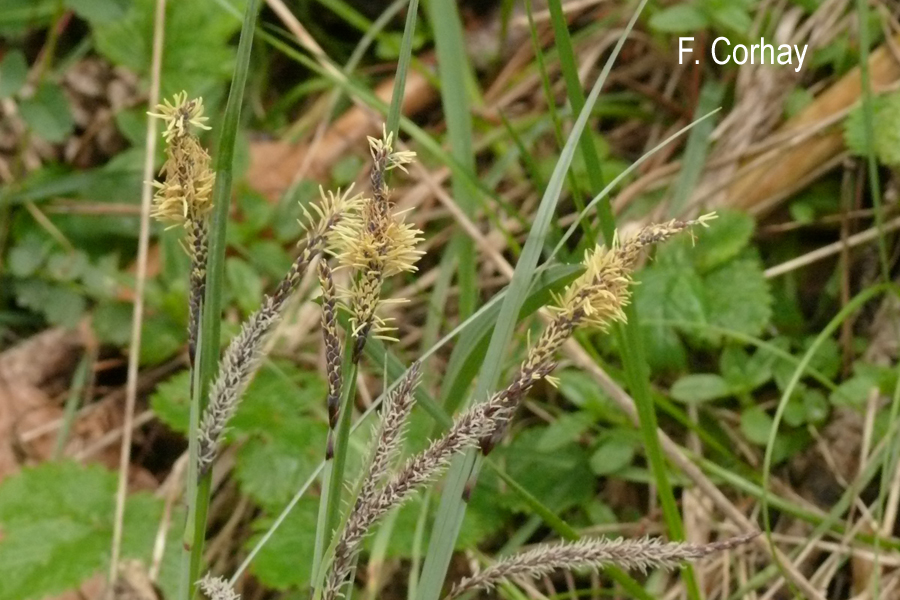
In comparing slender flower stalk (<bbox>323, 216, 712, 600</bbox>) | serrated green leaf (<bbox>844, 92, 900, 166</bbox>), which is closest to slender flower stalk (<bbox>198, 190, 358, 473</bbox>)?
slender flower stalk (<bbox>323, 216, 712, 600</bbox>)

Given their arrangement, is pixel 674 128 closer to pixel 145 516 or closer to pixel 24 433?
pixel 145 516

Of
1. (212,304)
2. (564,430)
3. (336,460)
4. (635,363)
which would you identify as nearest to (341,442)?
(336,460)

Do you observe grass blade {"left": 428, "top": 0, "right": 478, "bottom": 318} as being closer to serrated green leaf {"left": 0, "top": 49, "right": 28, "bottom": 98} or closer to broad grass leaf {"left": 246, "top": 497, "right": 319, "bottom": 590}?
broad grass leaf {"left": 246, "top": 497, "right": 319, "bottom": 590}

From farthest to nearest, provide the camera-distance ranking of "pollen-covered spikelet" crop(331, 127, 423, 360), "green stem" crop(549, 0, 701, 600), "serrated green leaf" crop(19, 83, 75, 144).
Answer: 1. "serrated green leaf" crop(19, 83, 75, 144)
2. "green stem" crop(549, 0, 701, 600)
3. "pollen-covered spikelet" crop(331, 127, 423, 360)

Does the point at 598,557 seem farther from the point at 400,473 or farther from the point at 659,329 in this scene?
the point at 659,329

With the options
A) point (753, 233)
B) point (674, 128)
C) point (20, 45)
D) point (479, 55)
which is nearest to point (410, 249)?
point (753, 233)

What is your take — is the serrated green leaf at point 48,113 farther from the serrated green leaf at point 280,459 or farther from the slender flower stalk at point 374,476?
the slender flower stalk at point 374,476
